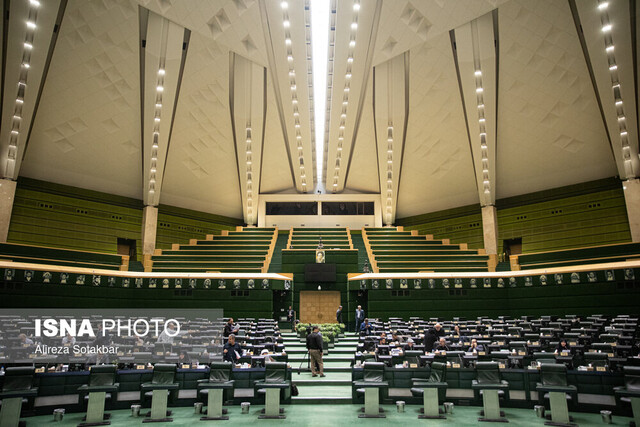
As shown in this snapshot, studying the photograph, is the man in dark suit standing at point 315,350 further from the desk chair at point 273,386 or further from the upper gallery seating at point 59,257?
the upper gallery seating at point 59,257

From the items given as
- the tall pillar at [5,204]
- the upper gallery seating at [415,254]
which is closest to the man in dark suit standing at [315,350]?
the upper gallery seating at [415,254]

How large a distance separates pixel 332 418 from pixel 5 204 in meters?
17.3

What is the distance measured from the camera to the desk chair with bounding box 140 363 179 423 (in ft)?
22.6

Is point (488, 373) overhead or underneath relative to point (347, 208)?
underneath

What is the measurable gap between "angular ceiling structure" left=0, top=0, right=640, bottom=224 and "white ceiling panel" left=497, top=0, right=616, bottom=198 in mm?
66

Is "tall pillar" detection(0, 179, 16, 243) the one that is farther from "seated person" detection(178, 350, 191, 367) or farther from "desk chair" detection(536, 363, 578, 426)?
"desk chair" detection(536, 363, 578, 426)

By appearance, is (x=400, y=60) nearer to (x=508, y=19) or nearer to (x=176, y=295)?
(x=508, y=19)

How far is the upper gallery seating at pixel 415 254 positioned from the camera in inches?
823

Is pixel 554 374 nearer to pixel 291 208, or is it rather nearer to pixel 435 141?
pixel 435 141

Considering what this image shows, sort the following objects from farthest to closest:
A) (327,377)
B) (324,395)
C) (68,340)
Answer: (327,377) → (324,395) → (68,340)

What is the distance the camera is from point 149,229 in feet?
75.8

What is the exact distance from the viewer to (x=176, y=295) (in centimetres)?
1811

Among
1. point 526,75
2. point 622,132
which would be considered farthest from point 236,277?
point 622,132

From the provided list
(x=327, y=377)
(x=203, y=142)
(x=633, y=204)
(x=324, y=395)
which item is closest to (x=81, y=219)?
(x=203, y=142)
